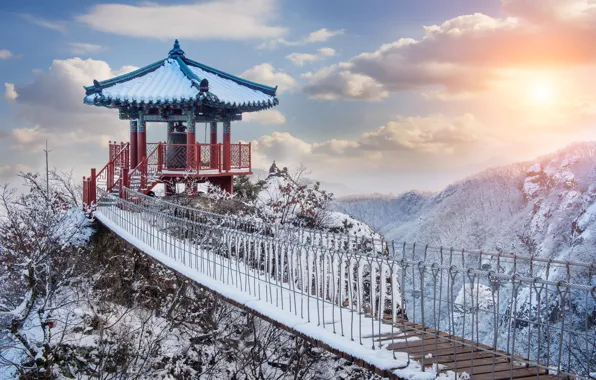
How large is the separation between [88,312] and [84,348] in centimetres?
103

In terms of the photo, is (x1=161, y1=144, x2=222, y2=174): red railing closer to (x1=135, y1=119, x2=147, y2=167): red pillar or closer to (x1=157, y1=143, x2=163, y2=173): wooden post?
Answer: (x1=157, y1=143, x2=163, y2=173): wooden post

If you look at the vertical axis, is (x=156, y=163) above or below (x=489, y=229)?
above

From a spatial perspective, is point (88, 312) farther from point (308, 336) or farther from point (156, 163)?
point (308, 336)

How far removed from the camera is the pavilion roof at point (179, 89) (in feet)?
59.0

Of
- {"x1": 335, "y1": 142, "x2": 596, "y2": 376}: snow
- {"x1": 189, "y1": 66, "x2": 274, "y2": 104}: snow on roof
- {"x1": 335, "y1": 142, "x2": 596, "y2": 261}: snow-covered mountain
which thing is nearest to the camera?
{"x1": 189, "y1": 66, "x2": 274, "y2": 104}: snow on roof

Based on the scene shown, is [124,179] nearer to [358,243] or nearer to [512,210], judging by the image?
[358,243]

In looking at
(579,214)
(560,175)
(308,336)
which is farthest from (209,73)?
(560,175)

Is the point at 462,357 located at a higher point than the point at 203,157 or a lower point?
lower

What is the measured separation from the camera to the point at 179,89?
18.4 metres

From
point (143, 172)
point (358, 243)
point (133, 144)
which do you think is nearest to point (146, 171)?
point (143, 172)

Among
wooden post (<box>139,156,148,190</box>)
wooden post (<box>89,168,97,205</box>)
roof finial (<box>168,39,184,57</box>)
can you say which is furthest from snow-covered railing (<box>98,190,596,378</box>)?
roof finial (<box>168,39,184,57</box>)

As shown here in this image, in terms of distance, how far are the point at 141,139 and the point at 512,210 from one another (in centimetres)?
2488

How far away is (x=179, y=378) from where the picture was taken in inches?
566

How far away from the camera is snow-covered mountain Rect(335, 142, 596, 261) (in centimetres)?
2698
